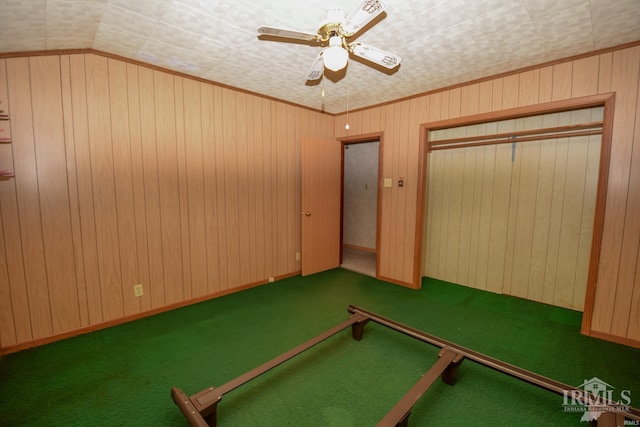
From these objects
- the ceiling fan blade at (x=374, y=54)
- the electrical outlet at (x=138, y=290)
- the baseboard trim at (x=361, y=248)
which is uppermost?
the ceiling fan blade at (x=374, y=54)

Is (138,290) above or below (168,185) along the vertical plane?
below

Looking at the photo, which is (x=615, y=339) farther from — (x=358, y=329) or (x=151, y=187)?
(x=151, y=187)

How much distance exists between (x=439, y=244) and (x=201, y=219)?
3269mm

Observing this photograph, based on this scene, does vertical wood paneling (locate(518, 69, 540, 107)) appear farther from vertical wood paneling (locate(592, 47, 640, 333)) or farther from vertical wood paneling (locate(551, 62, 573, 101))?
vertical wood paneling (locate(592, 47, 640, 333))

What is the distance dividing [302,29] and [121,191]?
7.21ft

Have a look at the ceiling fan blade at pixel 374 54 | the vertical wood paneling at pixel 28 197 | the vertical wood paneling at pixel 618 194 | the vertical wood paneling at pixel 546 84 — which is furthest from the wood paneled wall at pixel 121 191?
the vertical wood paneling at pixel 618 194

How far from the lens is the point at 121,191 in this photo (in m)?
2.64

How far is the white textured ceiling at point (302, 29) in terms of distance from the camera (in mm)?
1790

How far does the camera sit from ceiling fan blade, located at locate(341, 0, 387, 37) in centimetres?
143

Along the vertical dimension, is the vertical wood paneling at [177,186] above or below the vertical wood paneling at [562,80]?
below

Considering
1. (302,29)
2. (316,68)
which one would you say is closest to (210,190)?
(316,68)

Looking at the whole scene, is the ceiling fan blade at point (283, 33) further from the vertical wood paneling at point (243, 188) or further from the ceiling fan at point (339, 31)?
the vertical wood paneling at point (243, 188)

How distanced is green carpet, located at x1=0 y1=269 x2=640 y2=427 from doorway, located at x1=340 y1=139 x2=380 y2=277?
277 centimetres

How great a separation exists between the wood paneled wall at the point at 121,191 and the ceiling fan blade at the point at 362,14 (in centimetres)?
210
